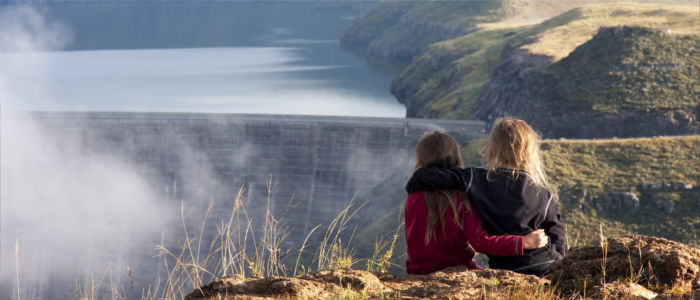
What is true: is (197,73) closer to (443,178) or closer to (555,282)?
(443,178)

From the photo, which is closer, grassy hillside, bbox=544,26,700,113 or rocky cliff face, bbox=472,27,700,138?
rocky cliff face, bbox=472,27,700,138

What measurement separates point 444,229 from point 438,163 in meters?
0.56

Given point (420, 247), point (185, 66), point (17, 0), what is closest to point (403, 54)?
point (185, 66)

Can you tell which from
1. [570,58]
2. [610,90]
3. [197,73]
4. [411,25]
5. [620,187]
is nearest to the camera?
[620,187]

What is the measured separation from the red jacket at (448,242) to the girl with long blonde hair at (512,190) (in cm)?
13

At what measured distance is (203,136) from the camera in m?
48.8

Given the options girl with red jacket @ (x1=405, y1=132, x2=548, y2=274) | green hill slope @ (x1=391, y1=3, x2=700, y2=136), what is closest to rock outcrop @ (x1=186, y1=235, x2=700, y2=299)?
girl with red jacket @ (x1=405, y1=132, x2=548, y2=274)

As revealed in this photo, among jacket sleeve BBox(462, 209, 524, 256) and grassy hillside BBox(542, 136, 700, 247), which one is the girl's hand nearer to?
jacket sleeve BBox(462, 209, 524, 256)

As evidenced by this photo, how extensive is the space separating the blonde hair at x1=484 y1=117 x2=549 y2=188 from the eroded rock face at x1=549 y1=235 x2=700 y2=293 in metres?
0.91

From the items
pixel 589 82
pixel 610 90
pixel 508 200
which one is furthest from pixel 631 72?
pixel 508 200

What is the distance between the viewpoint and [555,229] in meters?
6.27

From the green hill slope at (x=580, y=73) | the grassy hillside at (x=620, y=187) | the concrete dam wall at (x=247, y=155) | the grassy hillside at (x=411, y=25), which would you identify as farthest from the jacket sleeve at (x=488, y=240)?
the grassy hillside at (x=411, y=25)

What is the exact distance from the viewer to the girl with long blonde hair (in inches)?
241

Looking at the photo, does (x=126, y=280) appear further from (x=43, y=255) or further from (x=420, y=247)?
(x=420, y=247)
